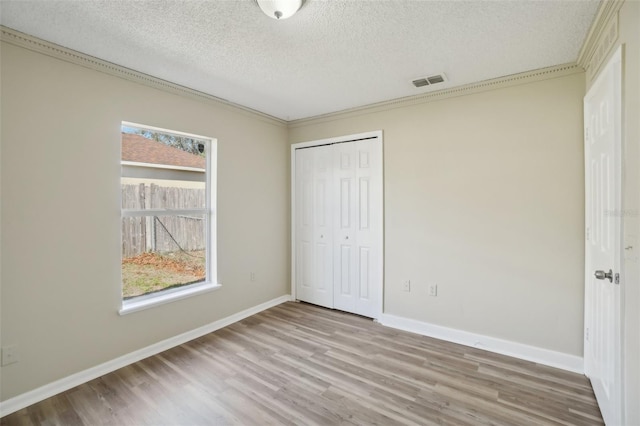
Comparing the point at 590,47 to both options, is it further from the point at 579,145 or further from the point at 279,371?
the point at 279,371

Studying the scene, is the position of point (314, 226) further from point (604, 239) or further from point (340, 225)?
point (604, 239)

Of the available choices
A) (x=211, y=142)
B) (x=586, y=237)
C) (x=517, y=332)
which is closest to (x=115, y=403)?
(x=211, y=142)

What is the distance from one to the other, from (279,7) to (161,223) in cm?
Answer: 222

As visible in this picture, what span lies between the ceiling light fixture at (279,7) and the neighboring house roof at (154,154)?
5.79 feet

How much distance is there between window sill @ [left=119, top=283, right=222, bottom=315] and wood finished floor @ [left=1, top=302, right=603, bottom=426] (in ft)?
1.53

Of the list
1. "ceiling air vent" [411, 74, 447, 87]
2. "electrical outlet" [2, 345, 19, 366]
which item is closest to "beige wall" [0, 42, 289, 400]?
"electrical outlet" [2, 345, 19, 366]

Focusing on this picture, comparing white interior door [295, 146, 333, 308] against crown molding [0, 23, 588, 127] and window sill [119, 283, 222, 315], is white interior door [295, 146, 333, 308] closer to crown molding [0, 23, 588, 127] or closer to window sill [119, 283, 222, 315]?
crown molding [0, 23, 588, 127]

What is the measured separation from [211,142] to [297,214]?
58.5 inches

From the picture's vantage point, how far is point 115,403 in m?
2.05

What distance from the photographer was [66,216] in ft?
7.30

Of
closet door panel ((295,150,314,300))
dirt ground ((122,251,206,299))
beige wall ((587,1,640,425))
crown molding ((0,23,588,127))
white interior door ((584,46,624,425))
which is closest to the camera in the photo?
beige wall ((587,1,640,425))

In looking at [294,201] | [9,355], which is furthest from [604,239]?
[9,355]

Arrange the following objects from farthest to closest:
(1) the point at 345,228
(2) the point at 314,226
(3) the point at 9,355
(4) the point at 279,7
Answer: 1. (2) the point at 314,226
2. (1) the point at 345,228
3. (3) the point at 9,355
4. (4) the point at 279,7

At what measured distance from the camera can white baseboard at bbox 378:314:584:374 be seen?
96.8 inches
